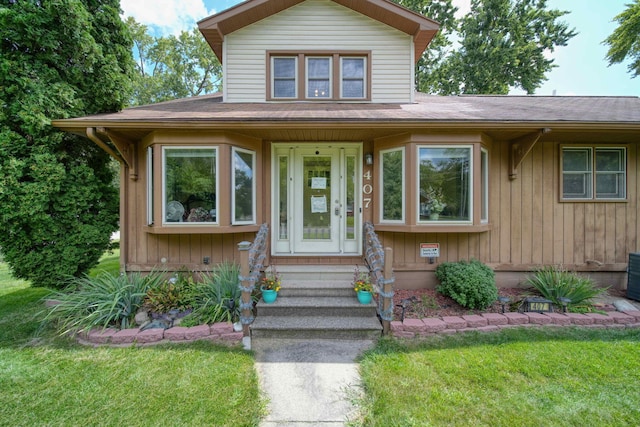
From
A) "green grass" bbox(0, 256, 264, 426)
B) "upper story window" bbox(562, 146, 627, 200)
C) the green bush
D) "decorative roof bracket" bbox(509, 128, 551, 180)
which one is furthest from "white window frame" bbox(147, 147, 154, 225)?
"upper story window" bbox(562, 146, 627, 200)

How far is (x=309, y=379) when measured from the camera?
2707mm

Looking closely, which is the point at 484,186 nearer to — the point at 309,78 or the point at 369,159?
the point at 369,159

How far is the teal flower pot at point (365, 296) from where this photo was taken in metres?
3.71

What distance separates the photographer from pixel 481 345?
3.18 metres

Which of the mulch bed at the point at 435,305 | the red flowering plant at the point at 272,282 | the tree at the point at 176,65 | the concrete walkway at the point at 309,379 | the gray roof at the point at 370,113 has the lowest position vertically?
the concrete walkway at the point at 309,379

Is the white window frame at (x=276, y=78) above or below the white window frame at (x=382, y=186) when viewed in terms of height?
above

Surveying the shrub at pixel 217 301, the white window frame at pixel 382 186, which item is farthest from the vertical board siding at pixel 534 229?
the shrub at pixel 217 301

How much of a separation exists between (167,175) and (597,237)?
737cm

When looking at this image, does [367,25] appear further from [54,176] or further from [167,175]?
[54,176]

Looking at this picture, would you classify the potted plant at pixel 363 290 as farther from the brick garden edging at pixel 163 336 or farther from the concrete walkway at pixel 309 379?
the brick garden edging at pixel 163 336


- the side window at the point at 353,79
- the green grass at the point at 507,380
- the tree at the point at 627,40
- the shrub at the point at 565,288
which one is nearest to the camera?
the green grass at the point at 507,380

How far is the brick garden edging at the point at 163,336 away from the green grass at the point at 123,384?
0.10 m

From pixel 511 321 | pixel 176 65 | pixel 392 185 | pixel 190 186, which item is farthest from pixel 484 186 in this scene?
pixel 176 65

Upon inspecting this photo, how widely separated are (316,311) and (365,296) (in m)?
0.70
